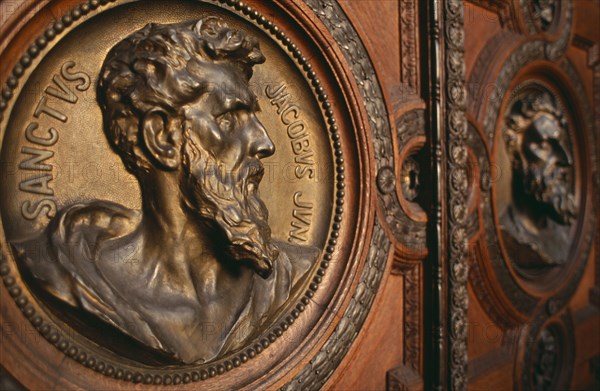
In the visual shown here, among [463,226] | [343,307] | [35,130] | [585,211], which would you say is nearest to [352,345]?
[343,307]

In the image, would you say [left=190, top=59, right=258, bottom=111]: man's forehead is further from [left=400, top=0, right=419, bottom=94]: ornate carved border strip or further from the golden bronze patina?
[left=400, top=0, right=419, bottom=94]: ornate carved border strip

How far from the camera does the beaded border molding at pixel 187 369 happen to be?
1.50 meters

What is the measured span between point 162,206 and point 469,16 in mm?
1723

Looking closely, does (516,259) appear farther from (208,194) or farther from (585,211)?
(208,194)

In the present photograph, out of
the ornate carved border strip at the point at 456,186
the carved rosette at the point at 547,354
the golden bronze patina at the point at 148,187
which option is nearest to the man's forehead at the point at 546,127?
the ornate carved border strip at the point at 456,186

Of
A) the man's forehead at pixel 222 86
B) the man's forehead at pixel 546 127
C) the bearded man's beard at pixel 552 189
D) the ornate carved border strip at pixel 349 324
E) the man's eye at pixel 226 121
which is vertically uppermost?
the man's forehead at pixel 546 127

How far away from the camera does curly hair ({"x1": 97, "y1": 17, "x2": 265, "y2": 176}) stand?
1670mm

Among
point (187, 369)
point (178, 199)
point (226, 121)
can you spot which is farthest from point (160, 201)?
point (187, 369)

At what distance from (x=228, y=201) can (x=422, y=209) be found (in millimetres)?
1017

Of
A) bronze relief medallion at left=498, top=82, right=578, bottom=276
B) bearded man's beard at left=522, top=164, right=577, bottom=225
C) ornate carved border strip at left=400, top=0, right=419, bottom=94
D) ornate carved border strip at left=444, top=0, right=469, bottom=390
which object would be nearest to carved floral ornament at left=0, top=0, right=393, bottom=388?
ornate carved border strip at left=400, top=0, right=419, bottom=94

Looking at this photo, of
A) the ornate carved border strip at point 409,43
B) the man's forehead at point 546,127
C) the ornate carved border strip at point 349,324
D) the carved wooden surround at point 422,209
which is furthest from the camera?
the man's forehead at point 546,127

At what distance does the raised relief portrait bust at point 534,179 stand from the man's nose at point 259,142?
1591 mm

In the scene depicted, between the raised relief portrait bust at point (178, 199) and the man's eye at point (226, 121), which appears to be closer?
the raised relief portrait bust at point (178, 199)

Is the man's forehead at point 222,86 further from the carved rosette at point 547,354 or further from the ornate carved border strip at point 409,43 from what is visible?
the carved rosette at point 547,354
